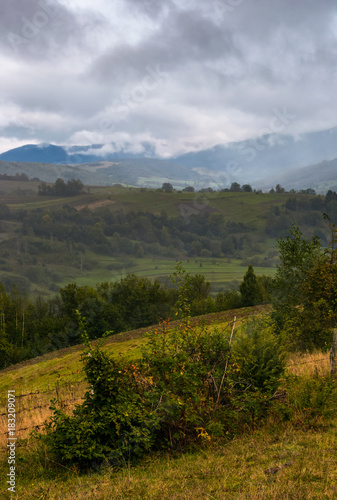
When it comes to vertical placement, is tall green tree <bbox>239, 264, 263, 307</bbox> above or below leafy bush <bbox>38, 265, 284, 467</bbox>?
below

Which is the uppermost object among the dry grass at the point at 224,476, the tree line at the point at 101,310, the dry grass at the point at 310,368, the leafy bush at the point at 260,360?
the leafy bush at the point at 260,360

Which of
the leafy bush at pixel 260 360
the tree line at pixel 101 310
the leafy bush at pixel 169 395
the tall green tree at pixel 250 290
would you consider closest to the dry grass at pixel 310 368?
the leafy bush at pixel 260 360

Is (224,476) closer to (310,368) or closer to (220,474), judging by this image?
(220,474)

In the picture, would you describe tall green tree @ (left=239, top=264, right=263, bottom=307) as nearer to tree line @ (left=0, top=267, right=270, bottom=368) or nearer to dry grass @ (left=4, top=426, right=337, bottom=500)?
tree line @ (left=0, top=267, right=270, bottom=368)

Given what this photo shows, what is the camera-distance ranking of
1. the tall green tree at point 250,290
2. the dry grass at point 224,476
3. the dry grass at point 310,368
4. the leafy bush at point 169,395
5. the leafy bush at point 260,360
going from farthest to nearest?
the tall green tree at point 250,290 < the dry grass at point 310,368 < the leafy bush at point 260,360 < the leafy bush at point 169,395 < the dry grass at point 224,476

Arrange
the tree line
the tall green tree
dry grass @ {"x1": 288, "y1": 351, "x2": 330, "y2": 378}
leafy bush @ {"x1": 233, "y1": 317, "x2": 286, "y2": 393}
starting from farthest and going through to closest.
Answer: the tree line, the tall green tree, dry grass @ {"x1": 288, "y1": 351, "x2": 330, "y2": 378}, leafy bush @ {"x1": 233, "y1": 317, "x2": 286, "y2": 393}

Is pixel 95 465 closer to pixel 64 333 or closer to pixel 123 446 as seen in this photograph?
pixel 123 446

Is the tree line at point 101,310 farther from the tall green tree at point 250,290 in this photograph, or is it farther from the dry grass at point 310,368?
the dry grass at point 310,368

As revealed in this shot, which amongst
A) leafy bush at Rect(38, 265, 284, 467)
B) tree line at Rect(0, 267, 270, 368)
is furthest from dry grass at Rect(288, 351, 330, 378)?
tree line at Rect(0, 267, 270, 368)

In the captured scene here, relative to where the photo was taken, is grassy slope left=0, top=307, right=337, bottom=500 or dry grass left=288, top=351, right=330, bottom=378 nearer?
grassy slope left=0, top=307, right=337, bottom=500

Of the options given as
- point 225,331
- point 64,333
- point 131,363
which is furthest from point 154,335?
point 64,333

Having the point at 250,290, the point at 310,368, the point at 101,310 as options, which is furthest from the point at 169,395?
the point at 101,310

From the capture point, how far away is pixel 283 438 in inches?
291

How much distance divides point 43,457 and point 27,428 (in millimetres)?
2495
